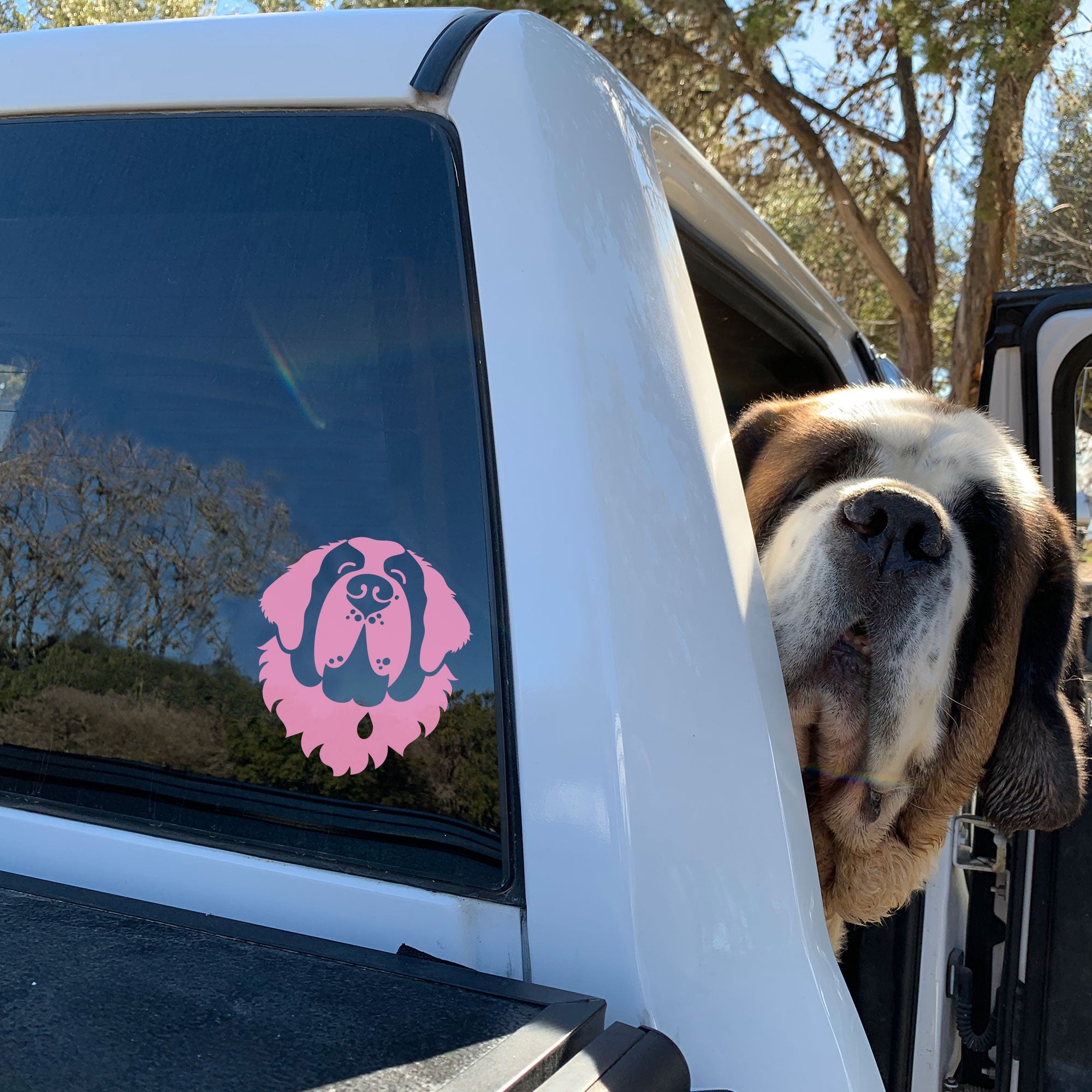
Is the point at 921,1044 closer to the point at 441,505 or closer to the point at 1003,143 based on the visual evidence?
the point at 441,505

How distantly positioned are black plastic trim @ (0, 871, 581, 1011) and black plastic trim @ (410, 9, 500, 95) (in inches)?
36.3

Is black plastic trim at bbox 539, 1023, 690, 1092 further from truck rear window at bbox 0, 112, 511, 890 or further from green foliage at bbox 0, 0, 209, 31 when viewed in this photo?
green foliage at bbox 0, 0, 209, 31

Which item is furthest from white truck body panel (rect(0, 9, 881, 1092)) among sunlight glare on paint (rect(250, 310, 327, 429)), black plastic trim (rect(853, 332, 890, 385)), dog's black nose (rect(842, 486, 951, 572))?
black plastic trim (rect(853, 332, 890, 385))

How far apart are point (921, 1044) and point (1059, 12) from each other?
9.53 m

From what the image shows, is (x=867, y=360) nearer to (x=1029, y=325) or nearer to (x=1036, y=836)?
(x=1029, y=325)

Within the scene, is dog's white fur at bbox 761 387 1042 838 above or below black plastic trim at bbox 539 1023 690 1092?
above

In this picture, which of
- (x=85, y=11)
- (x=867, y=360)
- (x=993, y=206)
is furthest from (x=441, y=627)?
(x=85, y=11)

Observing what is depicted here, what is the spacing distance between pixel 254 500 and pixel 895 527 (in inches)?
Answer: 37.8

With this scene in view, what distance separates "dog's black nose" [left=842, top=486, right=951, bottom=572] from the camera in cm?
161

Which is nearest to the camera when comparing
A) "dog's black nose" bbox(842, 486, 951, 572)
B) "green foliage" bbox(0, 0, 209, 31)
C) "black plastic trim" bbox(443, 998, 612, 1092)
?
"black plastic trim" bbox(443, 998, 612, 1092)

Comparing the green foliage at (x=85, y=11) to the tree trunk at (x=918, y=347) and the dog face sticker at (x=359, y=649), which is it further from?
the dog face sticker at (x=359, y=649)

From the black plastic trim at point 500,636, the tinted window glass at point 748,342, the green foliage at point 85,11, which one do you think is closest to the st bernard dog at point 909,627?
the tinted window glass at point 748,342

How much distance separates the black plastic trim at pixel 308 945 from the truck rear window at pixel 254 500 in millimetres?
85

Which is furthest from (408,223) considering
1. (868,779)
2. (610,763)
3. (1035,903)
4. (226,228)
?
(1035,903)
